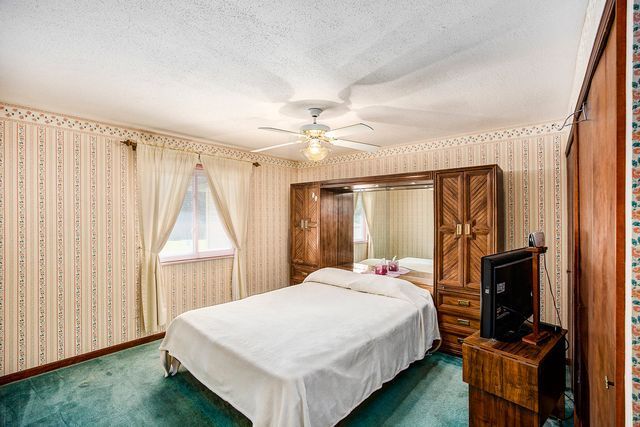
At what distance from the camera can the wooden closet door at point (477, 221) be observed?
3.06 metres

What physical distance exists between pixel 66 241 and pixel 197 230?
1387 mm

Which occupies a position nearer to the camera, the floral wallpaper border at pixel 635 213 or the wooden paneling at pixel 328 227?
the floral wallpaper border at pixel 635 213

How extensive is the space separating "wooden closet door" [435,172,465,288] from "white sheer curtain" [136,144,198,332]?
3158mm

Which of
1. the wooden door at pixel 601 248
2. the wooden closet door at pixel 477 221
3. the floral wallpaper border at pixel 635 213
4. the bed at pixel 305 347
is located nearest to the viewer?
the floral wallpaper border at pixel 635 213

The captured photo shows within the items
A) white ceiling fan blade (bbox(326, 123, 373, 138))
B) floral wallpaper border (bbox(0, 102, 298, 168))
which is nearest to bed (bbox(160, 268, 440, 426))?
white ceiling fan blade (bbox(326, 123, 373, 138))

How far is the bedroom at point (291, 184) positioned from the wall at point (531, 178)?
0.06 feet

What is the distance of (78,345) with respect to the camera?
123 inches

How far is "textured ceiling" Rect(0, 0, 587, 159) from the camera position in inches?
59.2

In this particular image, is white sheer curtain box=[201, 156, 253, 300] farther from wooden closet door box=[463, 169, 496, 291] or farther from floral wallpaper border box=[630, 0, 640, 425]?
floral wallpaper border box=[630, 0, 640, 425]

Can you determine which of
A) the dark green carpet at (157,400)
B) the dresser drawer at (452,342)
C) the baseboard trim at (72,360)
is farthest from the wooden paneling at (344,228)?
the baseboard trim at (72,360)

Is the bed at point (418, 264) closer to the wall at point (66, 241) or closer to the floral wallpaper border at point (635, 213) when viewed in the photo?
the wall at point (66, 241)

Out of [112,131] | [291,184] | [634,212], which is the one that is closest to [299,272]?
[291,184]

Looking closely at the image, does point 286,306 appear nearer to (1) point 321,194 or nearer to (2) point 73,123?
(1) point 321,194

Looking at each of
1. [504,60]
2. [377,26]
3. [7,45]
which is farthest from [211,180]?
[504,60]
